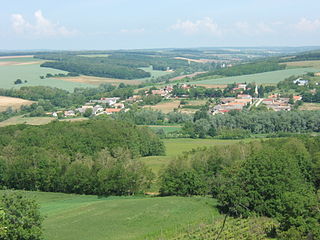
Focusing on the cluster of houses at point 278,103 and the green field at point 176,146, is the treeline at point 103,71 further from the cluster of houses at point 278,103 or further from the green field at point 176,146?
the green field at point 176,146

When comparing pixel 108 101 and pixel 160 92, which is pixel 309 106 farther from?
pixel 108 101

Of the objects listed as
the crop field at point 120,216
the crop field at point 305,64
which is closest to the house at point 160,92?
the crop field at point 305,64

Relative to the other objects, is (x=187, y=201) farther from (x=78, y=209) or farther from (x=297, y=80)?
(x=297, y=80)

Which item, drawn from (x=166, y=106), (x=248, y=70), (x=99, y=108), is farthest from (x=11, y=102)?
(x=248, y=70)

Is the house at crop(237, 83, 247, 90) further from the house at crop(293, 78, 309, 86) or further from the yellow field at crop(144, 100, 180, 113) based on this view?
the yellow field at crop(144, 100, 180, 113)

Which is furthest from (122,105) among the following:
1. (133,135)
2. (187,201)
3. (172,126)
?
(187,201)
